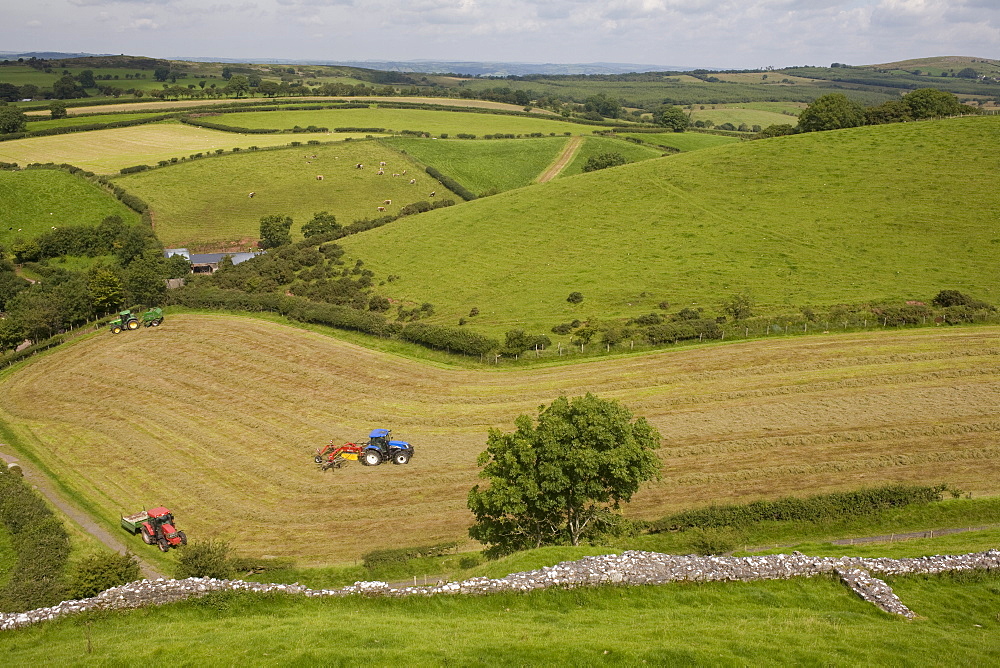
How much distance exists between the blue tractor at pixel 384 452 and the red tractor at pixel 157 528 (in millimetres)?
10569

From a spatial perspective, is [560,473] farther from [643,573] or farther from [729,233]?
[729,233]

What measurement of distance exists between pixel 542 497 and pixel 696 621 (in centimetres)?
860

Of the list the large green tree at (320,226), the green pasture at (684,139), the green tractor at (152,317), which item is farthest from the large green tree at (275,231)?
the green pasture at (684,139)

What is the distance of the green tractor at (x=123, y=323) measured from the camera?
2569 inches

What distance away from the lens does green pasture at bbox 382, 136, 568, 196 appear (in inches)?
4835

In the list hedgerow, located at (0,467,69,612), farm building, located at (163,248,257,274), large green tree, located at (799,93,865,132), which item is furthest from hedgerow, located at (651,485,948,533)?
large green tree, located at (799,93,865,132)

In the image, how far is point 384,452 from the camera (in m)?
39.3

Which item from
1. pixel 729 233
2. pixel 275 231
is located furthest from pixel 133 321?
pixel 729 233

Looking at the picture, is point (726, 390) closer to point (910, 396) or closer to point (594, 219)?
point (910, 396)

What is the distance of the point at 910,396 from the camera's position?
4319cm

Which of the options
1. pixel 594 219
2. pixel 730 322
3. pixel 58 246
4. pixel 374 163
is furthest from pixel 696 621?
pixel 374 163

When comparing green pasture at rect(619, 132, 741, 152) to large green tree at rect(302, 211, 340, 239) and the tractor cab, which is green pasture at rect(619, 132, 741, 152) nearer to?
large green tree at rect(302, 211, 340, 239)

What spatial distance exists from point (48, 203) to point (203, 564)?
97830mm

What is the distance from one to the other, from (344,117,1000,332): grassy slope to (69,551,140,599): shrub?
3939cm
